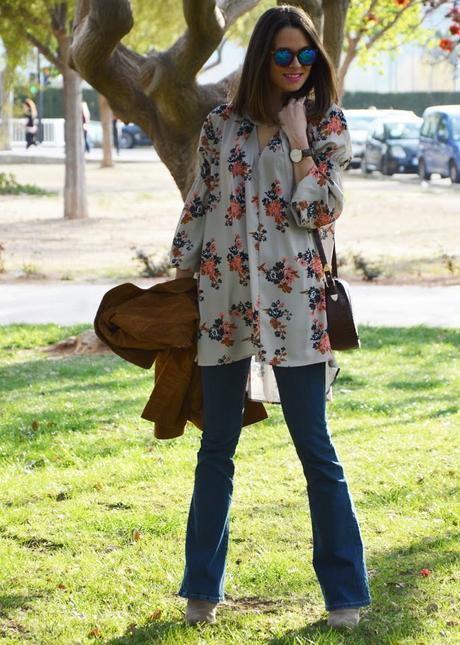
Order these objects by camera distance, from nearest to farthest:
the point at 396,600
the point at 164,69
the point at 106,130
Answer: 1. the point at 396,600
2. the point at 164,69
3. the point at 106,130

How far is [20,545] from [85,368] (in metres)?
3.93

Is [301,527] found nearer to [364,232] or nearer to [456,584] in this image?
[456,584]

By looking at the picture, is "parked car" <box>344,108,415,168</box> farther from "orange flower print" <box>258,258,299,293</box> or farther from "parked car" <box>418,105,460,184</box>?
"orange flower print" <box>258,258,299,293</box>

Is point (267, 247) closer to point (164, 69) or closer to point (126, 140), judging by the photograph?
point (164, 69)

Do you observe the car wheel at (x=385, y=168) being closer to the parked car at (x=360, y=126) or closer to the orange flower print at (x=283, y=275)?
the parked car at (x=360, y=126)

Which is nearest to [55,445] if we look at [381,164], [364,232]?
[364,232]

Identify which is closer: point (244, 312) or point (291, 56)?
point (291, 56)

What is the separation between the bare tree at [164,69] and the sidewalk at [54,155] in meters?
30.1

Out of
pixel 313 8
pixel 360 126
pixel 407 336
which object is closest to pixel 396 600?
pixel 313 8

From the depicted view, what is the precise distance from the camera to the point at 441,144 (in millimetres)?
29609

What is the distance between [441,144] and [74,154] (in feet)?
35.4

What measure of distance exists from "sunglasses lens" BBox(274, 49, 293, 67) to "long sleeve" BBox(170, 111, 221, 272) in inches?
11.7

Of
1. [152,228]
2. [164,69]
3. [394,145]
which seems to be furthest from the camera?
[394,145]

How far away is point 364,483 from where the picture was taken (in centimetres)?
558
